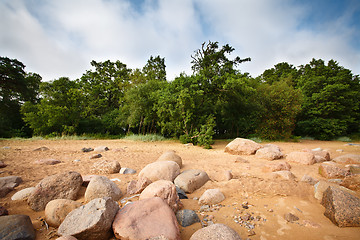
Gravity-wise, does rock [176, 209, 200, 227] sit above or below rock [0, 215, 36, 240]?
below

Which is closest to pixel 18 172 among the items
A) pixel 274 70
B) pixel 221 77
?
pixel 221 77

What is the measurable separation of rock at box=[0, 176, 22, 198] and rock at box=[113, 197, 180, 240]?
95.2 inches

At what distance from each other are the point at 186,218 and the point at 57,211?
1716mm

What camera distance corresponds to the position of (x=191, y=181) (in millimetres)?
3109

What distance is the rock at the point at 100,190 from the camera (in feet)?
7.91

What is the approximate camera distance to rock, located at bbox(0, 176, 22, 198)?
8.40 ft

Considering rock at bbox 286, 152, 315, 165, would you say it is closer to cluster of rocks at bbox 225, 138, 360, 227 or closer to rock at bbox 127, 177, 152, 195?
cluster of rocks at bbox 225, 138, 360, 227

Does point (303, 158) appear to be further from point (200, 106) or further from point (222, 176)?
point (200, 106)

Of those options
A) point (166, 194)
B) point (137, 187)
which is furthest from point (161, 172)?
point (166, 194)

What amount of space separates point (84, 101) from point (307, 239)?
1877cm

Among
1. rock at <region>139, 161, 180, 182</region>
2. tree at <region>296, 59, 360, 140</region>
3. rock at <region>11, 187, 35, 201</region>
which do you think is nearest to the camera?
rock at <region>11, 187, 35, 201</region>

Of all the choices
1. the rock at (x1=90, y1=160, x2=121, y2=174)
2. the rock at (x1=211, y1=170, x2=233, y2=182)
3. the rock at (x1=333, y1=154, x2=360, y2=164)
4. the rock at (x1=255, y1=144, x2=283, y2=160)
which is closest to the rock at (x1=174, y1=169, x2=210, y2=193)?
the rock at (x1=211, y1=170, x2=233, y2=182)

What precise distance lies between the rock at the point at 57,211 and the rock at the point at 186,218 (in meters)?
1.48

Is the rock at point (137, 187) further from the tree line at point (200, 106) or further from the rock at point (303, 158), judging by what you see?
the tree line at point (200, 106)
